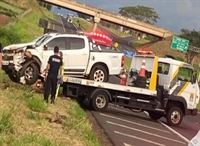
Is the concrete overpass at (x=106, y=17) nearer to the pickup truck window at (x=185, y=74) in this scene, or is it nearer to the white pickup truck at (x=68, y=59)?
the pickup truck window at (x=185, y=74)

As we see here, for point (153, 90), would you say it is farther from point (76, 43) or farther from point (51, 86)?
point (51, 86)

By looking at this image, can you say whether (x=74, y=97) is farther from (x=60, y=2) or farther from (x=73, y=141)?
(x=60, y=2)

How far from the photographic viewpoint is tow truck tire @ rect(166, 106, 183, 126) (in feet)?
67.3

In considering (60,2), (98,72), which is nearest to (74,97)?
(98,72)

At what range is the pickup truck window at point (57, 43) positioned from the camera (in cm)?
1861

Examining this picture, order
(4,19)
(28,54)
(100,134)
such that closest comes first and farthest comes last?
1. (100,134)
2. (28,54)
3. (4,19)

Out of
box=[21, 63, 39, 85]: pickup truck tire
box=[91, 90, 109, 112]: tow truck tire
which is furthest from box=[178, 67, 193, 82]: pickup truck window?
box=[21, 63, 39, 85]: pickup truck tire

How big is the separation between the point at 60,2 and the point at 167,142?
7750cm

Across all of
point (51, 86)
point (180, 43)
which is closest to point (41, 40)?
point (51, 86)

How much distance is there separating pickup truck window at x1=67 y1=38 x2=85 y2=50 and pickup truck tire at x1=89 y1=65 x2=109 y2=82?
988mm

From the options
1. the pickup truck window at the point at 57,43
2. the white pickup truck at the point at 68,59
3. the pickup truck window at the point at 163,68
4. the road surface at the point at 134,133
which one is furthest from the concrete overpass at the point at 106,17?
the road surface at the point at 134,133

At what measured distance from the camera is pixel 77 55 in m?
19.0

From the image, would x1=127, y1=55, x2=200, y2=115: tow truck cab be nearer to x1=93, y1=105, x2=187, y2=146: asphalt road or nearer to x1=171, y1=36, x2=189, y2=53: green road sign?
x1=93, y1=105, x2=187, y2=146: asphalt road

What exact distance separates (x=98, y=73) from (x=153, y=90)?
2219 millimetres
